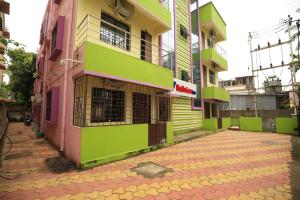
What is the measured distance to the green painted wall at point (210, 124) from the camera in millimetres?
13905

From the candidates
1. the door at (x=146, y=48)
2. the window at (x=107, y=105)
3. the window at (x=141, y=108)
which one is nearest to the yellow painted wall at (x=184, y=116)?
the window at (x=141, y=108)

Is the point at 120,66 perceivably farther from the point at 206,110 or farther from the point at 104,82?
the point at 206,110

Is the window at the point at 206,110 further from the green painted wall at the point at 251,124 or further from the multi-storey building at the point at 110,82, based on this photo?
the multi-storey building at the point at 110,82

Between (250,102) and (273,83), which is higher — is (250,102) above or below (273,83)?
below

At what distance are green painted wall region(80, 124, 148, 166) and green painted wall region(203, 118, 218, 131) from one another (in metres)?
8.83

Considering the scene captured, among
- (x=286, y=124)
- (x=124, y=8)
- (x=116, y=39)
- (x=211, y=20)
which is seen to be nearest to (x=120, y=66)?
(x=116, y=39)

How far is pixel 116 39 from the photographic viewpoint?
312 inches

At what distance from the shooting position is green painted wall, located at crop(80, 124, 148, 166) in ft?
16.9

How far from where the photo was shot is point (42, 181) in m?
4.19

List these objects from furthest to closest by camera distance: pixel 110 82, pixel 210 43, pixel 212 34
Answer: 1. pixel 210 43
2. pixel 212 34
3. pixel 110 82

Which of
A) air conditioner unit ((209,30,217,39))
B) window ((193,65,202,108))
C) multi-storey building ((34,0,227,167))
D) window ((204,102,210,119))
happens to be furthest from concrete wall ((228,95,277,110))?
multi-storey building ((34,0,227,167))

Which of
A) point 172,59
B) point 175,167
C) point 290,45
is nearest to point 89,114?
point 175,167

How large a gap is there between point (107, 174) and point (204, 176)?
2.83 m

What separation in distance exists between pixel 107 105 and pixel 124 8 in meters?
4.58
